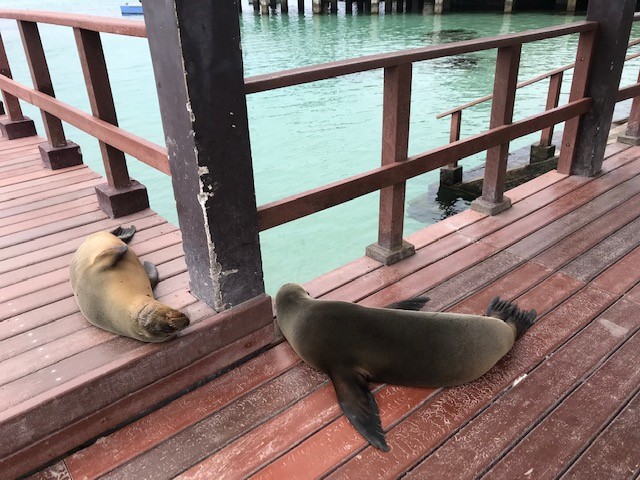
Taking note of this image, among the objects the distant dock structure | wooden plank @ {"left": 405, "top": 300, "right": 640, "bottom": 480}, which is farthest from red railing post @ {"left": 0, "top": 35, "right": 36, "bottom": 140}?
the distant dock structure

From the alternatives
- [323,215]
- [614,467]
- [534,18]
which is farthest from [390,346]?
[534,18]

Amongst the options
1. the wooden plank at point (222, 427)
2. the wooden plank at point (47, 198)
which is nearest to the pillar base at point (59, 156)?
the wooden plank at point (47, 198)

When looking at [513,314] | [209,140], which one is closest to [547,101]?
[513,314]

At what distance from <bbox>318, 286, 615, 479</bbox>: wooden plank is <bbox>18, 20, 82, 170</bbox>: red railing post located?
127 inches

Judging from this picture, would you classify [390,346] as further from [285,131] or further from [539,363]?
Result: [285,131]

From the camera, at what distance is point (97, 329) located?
220cm

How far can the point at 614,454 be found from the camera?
1.83 metres

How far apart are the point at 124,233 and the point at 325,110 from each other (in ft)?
39.6

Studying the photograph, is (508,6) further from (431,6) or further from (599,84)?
(599,84)

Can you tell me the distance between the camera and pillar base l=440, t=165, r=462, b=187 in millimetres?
8477

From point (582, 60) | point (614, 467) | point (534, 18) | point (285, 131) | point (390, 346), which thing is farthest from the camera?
point (534, 18)

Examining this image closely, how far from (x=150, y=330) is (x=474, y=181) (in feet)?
24.2

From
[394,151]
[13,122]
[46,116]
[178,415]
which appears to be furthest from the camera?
[13,122]

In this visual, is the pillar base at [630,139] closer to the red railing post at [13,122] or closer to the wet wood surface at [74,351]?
the wet wood surface at [74,351]
